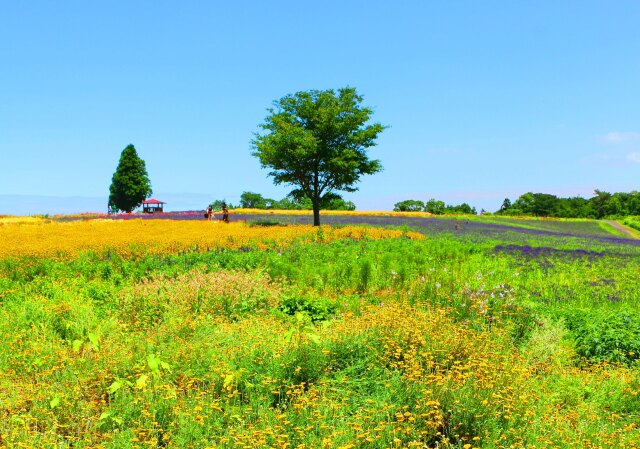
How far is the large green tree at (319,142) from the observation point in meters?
29.3

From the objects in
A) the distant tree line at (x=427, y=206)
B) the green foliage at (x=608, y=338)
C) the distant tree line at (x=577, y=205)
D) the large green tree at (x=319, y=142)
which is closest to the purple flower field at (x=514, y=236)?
the large green tree at (x=319, y=142)

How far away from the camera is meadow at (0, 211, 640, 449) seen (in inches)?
169

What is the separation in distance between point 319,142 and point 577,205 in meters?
80.4

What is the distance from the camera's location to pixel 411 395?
4.52m

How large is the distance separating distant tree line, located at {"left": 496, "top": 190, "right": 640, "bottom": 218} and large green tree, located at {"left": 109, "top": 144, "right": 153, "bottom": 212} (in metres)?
57.7

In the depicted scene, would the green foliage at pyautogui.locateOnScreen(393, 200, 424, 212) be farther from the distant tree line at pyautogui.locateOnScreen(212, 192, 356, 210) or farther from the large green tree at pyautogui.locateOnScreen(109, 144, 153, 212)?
the large green tree at pyautogui.locateOnScreen(109, 144, 153, 212)

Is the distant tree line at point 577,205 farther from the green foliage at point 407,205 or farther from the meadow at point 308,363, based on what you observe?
the meadow at point 308,363

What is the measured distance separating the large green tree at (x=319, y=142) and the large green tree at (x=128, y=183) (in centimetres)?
3893

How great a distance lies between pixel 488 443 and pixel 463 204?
251 ft

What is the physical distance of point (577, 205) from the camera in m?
93.8

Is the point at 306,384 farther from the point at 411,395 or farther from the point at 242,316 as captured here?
the point at 242,316

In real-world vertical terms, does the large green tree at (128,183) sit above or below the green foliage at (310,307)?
above

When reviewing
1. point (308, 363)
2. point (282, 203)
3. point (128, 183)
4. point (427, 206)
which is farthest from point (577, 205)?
point (308, 363)

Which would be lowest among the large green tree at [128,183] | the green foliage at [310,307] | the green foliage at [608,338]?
the green foliage at [608,338]
